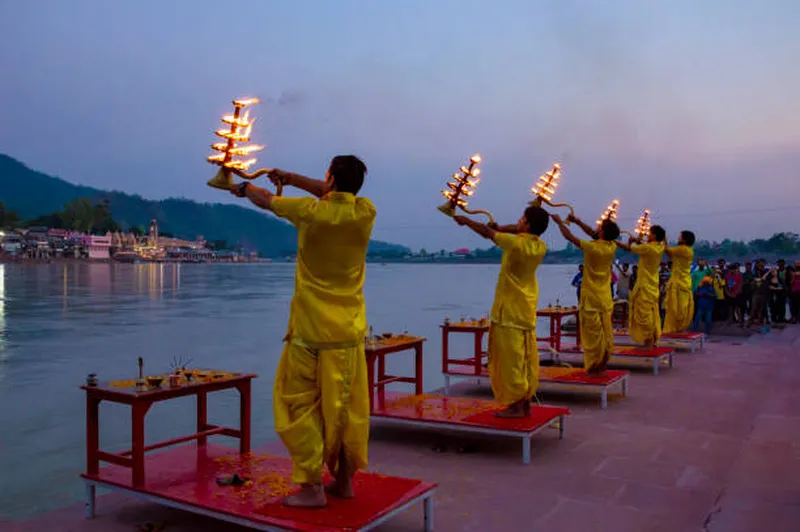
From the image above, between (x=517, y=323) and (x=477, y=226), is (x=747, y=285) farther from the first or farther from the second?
(x=477, y=226)

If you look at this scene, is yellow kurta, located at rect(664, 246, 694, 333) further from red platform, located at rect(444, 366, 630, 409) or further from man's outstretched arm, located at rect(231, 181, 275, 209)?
man's outstretched arm, located at rect(231, 181, 275, 209)

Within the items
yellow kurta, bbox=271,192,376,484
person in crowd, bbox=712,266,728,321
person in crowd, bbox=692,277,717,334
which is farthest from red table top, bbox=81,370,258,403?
person in crowd, bbox=712,266,728,321

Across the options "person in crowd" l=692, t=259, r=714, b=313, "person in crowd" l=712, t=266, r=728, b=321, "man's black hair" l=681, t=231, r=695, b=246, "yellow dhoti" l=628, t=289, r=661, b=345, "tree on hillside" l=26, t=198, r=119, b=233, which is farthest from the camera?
"tree on hillside" l=26, t=198, r=119, b=233

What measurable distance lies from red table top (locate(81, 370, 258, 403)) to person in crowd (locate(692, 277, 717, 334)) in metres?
14.6

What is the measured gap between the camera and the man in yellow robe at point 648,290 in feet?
39.3

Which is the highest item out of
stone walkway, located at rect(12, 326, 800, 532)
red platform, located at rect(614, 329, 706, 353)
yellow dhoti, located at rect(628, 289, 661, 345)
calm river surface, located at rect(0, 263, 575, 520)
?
yellow dhoti, located at rect(628, 289, 661, 345)

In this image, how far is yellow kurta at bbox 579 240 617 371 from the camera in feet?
31.9

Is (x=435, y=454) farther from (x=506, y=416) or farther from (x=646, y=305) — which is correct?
(x=646, y=305)

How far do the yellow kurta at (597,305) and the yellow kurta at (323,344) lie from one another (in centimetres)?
574

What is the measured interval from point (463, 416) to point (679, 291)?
856 centimetres

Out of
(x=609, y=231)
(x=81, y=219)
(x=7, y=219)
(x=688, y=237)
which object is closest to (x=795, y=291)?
(x=688, y=237)

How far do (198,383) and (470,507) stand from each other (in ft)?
7.20

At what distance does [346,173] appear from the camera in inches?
181

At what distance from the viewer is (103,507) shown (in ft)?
18.1
